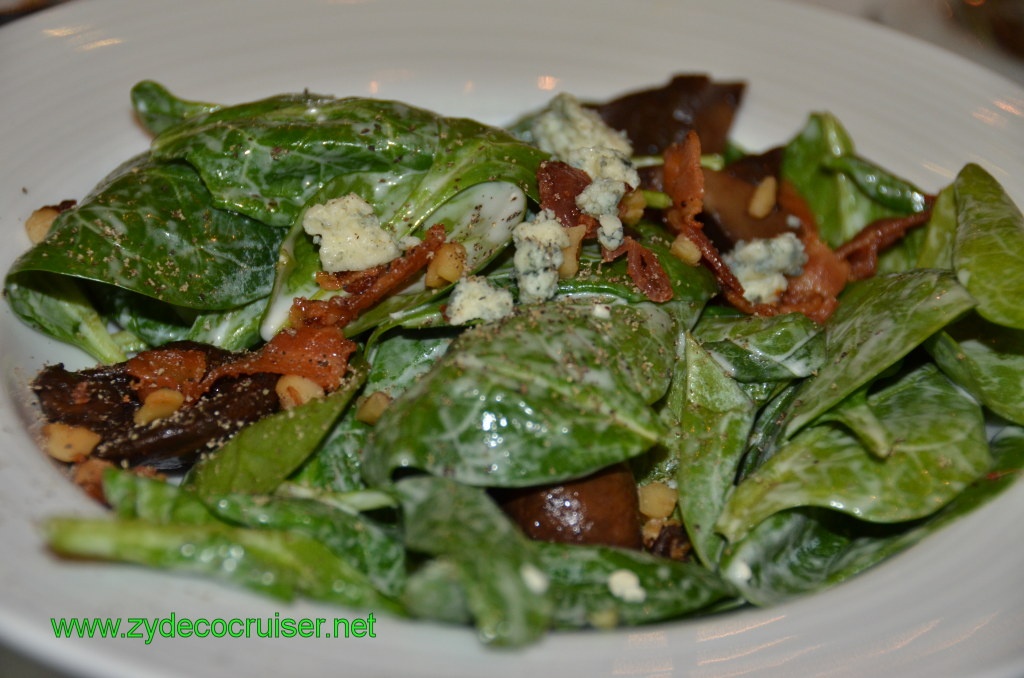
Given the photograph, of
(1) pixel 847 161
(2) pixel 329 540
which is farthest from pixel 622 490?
(1) pixel 847 161

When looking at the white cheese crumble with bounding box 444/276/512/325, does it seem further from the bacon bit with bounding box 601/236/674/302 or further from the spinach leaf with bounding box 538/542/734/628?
the spinach leaf with bounding box 538/542/734/628

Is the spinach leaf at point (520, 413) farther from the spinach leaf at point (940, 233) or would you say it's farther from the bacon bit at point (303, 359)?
the spinach leaf at point (940, 233)

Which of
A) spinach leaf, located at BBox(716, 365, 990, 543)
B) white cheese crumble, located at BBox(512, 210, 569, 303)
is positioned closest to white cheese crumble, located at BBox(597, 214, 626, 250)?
white cheese crumble, located at BBox(512, 210, 569, 303)

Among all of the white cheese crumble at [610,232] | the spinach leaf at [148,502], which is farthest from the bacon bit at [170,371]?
the white cheese crumble at [610,232]

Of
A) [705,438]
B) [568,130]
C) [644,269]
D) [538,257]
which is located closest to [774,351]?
[705,438]

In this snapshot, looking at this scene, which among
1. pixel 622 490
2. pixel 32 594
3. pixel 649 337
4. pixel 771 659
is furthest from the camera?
pixel 649 337

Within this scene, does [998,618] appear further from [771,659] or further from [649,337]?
[649,337]
